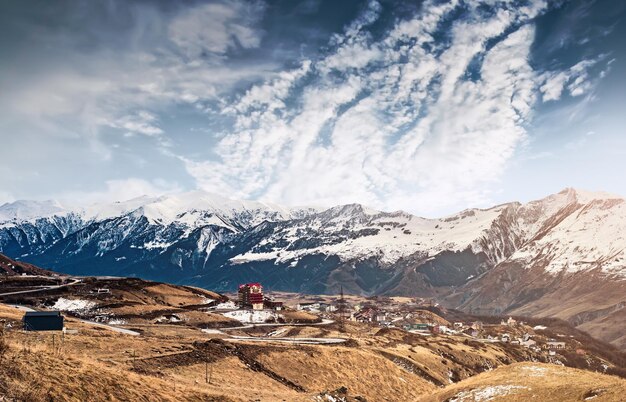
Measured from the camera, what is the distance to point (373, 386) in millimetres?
81125

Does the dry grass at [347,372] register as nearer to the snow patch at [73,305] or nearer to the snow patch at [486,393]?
the snow patch at [486,393]

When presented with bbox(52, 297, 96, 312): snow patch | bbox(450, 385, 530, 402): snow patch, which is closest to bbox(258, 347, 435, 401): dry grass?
bbox(450, 385, 530, 402): snow patch

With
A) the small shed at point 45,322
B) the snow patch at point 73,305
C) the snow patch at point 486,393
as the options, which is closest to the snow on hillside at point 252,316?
the snow patch at point 73,305

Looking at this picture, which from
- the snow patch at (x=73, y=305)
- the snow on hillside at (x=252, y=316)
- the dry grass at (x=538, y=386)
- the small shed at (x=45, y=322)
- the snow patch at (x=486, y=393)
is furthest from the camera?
the snow on hillside at (x=252, y=316)

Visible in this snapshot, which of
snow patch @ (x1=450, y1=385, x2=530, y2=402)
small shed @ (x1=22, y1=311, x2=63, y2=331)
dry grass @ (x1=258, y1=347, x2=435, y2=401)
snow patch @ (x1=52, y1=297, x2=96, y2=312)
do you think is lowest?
dry grass @ (x1=258, y1=347, x2=435, y2=401)

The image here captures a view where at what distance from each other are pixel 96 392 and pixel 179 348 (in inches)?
1747

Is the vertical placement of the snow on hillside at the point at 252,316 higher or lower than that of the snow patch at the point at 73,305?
lower

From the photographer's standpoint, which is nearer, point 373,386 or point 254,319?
point 373,386

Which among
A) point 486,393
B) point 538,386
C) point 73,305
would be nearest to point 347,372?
point 486,393

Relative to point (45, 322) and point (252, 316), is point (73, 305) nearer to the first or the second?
point (252, 316)

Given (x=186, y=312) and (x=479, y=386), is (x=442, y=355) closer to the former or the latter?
(x=186, y=312)

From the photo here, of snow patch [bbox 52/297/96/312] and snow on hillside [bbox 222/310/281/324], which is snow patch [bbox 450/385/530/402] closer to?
snow on hillside [bbox 222/310/281/324]

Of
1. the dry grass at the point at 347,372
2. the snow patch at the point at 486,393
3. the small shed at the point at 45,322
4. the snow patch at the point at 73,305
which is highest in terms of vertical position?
the small shed at the point at 45,322

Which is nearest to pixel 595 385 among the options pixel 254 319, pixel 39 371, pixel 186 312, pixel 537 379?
pixel 537 379
